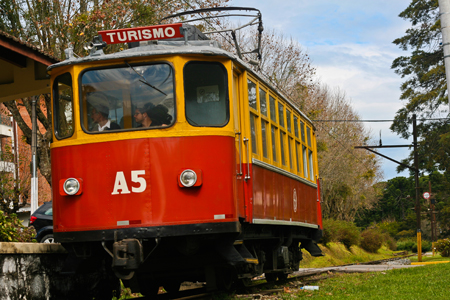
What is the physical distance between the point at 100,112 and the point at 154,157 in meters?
0.99

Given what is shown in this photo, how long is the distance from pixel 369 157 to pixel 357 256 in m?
13.4

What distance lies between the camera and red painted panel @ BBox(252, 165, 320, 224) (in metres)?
8.90

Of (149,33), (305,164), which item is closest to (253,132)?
(149,33)

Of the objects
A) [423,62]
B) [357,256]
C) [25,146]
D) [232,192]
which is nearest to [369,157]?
[423,62]

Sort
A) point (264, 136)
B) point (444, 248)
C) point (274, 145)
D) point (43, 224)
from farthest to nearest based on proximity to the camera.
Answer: point (444, 248), point (43, 224), point (274, 145), point (264, 136)

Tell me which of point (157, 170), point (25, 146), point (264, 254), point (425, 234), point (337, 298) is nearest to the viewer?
point (157, 170)

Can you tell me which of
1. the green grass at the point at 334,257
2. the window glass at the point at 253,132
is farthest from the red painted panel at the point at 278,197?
the green grass at the point at 334,257

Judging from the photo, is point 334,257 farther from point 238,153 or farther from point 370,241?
point 238,153

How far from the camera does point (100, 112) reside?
319 inches

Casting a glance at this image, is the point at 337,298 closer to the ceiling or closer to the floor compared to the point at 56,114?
closer to the floor

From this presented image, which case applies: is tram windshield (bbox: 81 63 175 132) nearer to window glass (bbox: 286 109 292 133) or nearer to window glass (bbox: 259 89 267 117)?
window glass (bbox: 259 89 267 117)

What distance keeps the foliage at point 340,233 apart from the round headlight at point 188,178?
21.1 metres

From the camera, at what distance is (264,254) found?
10742 millimetres

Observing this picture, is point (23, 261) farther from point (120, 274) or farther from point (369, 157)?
point (369, 157)
